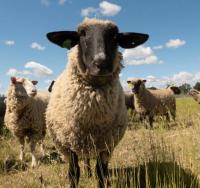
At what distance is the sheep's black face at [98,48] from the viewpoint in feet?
14.3

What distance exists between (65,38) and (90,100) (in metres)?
1.14

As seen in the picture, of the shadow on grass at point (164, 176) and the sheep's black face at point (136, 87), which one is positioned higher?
the sheep's black face at point (136, 87)

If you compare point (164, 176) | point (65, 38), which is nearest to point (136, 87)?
point (65, 38)

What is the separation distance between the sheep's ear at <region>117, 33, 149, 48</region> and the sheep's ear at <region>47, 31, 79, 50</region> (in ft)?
2.26

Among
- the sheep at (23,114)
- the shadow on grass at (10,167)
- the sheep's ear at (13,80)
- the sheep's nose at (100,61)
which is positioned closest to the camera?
the sheep's nose at (100,61)

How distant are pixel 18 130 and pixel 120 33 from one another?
423 cm

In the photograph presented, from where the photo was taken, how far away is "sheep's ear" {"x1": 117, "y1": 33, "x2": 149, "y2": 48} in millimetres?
5262

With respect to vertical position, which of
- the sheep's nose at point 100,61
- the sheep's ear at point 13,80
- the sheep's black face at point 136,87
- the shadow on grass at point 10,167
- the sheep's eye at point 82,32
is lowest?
the shadow on grass at point 10,167

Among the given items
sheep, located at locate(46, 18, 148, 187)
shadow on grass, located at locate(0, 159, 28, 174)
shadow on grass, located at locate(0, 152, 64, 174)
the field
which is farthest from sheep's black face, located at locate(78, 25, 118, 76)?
shadow on grass, located at locate(0, 159, 28, 174)

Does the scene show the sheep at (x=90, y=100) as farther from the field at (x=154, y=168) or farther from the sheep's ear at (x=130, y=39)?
the field at (x=154, y=168)

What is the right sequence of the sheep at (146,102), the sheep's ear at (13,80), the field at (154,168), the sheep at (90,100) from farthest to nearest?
the sheep at (146,102), the sheep's ear at (13,80), the sheep at (90,100), the field at (154,168)

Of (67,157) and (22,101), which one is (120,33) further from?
(22,101)

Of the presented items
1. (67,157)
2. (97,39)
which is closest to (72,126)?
(67,157)

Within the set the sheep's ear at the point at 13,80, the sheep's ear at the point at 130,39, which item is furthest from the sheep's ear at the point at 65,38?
the sheep's ear at the point at 13,80
